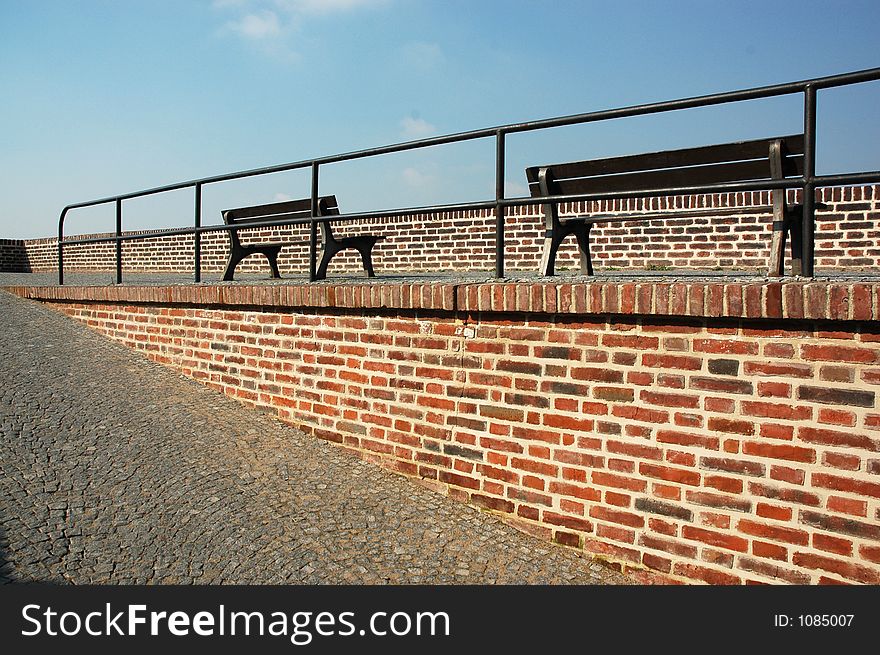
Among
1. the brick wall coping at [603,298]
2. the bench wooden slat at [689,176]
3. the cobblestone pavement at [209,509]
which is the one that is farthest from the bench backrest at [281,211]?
the bench wooden slat at [689,176]

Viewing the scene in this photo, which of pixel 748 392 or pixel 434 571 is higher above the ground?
pixel 748 392

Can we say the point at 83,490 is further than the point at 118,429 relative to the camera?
No

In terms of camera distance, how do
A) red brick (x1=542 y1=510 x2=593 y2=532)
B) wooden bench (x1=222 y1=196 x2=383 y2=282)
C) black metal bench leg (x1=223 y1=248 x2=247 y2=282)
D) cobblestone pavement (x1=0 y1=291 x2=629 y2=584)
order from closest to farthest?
cobblestone pavement (x1=0 y1=291 x2=629 y2=584), red brick (x1=542 y1=510 x2=593 y2=532), wooden bench (x1=222 y1=196 x2=383 y2=282), black metal bench leg (x1=223 y1=248 x2=247 y2=282)

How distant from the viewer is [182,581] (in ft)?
11.5

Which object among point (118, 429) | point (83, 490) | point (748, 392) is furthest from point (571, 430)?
point (118, 429)

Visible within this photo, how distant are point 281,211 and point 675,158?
3.64 m

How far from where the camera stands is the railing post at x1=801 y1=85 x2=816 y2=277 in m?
3.32

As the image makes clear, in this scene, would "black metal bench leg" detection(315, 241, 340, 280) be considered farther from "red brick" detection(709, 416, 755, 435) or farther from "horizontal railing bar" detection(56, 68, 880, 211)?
"red brick" detection(709, 416, 755, 435)

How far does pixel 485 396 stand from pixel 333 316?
5.01ft

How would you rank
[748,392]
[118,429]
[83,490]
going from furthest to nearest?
[118,429] < [83,490] < [748,392]

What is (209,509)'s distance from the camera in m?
4.18

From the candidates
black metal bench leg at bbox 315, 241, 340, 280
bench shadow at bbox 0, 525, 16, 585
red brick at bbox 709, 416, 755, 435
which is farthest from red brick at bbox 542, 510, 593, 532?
black metal bench leg at bbox 315, 241, 340, 280

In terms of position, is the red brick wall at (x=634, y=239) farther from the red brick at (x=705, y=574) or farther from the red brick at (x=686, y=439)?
the red brick at (x=705, y=574)

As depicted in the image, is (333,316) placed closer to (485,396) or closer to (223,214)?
(485,396)
